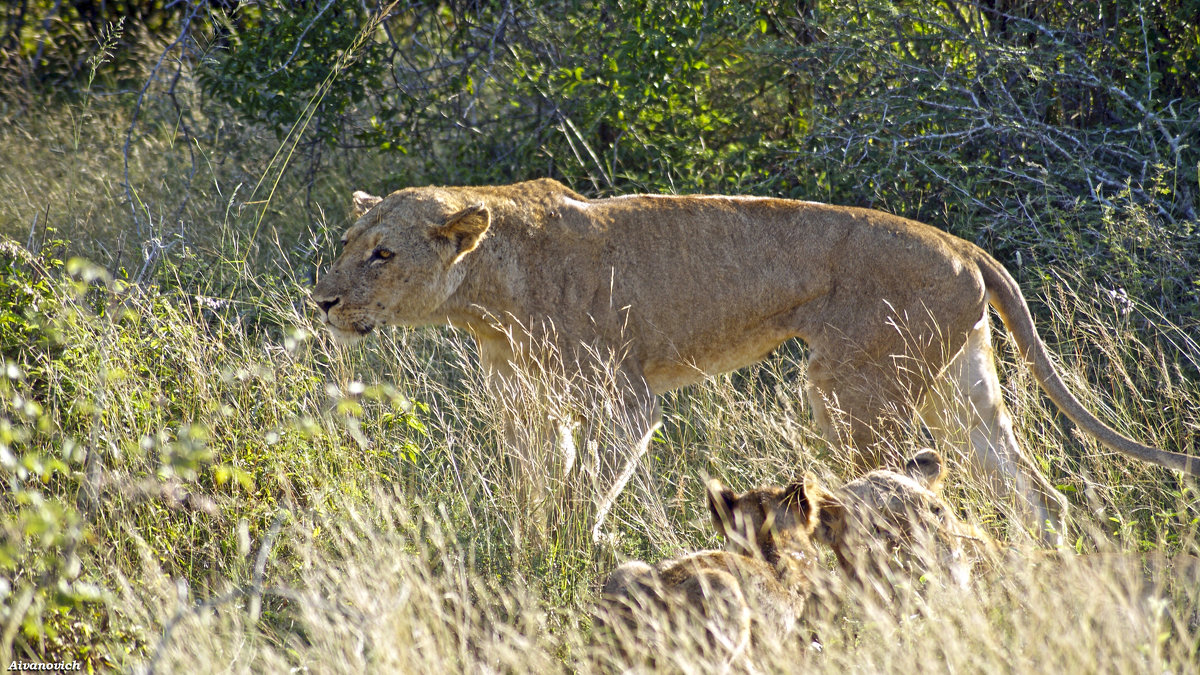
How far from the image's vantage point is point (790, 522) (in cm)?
369

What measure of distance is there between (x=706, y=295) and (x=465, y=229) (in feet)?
3.51

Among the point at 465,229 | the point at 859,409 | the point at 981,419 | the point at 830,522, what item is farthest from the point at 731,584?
the point at 981,419

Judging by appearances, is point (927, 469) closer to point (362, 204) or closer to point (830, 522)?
point (830, 522)

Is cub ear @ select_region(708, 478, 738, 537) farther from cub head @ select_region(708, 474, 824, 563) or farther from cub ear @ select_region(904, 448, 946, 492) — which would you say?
cub ear @ select_region(904, 448, 946, 492)

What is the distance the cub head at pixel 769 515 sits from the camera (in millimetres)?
3607

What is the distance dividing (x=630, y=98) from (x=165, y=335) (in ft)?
11.2

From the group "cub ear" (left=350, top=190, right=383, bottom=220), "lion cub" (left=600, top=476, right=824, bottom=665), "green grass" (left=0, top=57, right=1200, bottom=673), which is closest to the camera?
"green grass" (left=0, top=57, right=1200, bottom=673)

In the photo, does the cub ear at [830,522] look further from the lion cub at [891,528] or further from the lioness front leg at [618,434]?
the lioness front leg at [618,434]

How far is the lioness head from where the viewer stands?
4.62 m

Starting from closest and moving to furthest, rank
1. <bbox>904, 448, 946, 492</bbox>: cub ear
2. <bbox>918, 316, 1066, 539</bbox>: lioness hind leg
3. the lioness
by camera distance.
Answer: <bbox>904, 448, 946, 492</bbox>: cub ear → the lioness → <bbox>918, 316, 1066, 539</bbox>: lioness hind leg

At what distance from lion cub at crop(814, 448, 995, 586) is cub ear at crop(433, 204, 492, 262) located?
181cm

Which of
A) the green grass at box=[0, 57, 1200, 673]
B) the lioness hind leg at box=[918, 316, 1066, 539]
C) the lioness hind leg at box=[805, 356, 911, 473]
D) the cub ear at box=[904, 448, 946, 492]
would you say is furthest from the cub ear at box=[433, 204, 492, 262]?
the lioness hind leg at box=[918, 316, 1066, 539]

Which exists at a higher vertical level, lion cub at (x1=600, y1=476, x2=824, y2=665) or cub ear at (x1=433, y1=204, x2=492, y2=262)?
cub ear at (x1=433, y1=204, x2=492, y2=262)

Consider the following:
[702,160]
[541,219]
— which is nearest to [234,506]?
[541,219]
